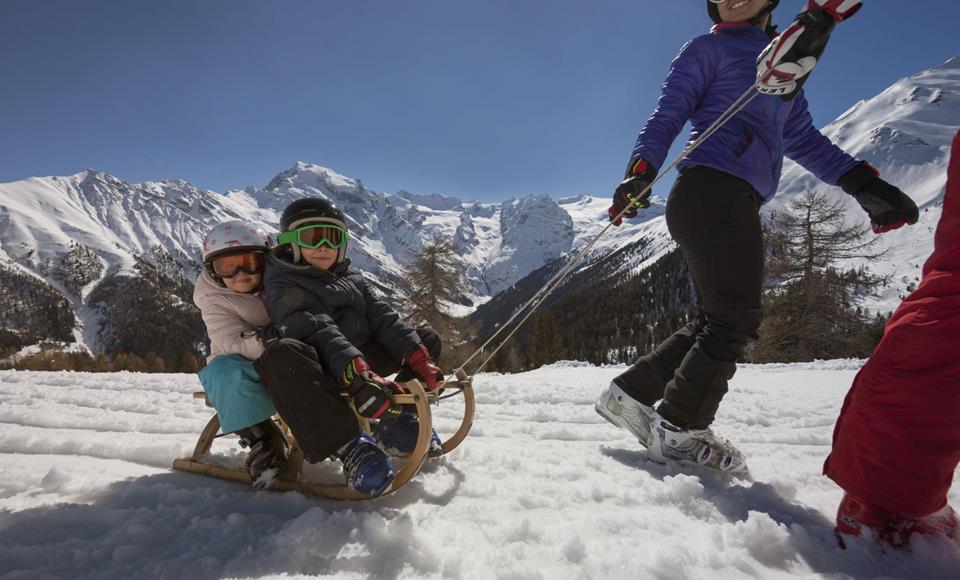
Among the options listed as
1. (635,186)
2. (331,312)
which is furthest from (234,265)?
(635,186)

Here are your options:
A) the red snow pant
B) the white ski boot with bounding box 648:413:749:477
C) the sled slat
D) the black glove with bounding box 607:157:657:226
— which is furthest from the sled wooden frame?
the red snow pant

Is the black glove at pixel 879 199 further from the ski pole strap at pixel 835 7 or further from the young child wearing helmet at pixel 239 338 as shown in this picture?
the young child wearing helmet at pixel 239 338

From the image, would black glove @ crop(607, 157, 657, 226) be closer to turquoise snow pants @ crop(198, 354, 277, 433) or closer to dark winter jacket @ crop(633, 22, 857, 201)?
dark winter jacket @ crop(633, 22, 857, 201)

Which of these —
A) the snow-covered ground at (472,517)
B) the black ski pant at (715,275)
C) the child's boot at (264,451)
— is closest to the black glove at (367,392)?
the snow-covered ground at (472,517)

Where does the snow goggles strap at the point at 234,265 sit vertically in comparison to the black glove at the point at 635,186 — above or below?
below

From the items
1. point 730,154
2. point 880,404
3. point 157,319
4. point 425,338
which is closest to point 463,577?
point 880,404

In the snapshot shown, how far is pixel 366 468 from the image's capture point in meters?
2.00

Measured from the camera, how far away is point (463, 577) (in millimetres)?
1409

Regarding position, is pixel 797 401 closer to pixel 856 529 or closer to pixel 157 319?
pixel 856 529

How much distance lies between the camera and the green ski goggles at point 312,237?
8.57ft

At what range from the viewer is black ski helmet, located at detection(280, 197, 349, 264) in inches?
103

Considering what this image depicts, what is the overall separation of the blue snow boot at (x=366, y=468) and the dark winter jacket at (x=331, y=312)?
0.35m

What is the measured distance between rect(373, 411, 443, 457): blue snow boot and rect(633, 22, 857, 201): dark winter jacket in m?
1.98

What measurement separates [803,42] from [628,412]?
6.54 ft
